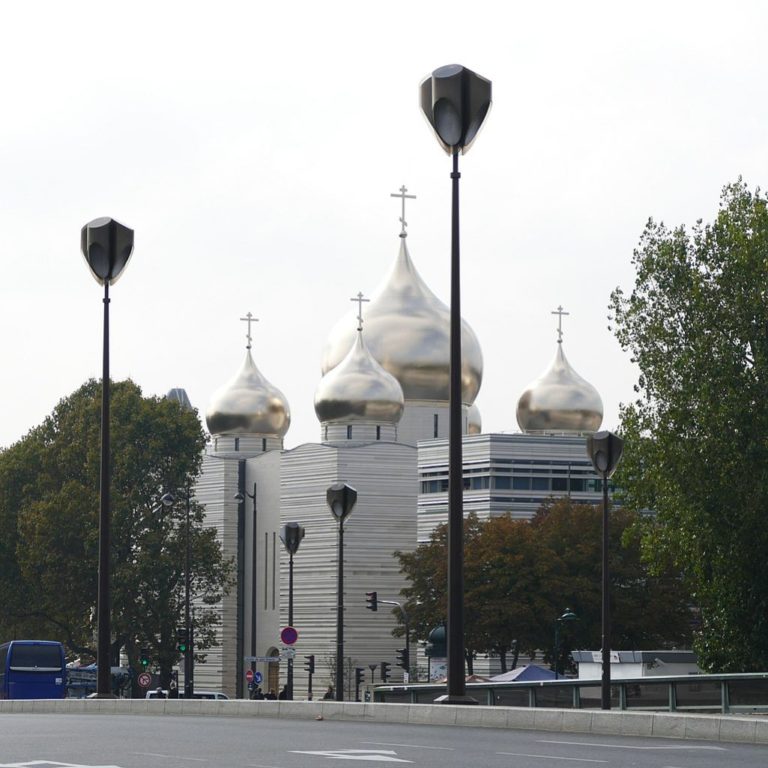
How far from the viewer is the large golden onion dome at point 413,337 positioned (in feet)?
295

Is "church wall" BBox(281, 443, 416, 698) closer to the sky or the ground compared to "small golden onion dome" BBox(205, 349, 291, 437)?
closer to the ground

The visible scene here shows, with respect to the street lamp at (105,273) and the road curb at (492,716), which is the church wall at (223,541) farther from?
the road curb at (492,716)

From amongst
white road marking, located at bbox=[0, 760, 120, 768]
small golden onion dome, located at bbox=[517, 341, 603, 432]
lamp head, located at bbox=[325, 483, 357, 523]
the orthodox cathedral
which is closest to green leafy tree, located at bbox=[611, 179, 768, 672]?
lamp head, located at bbox=[325, 483, 357, 523]

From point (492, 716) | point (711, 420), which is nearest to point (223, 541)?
point (711, 420)

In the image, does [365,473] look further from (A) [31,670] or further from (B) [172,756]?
(B) [172,756]

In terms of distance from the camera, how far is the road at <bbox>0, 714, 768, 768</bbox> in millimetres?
13133

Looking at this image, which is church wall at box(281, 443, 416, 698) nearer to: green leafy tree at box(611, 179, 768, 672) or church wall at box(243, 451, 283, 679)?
church wall at box(243, 451, 283, 679)

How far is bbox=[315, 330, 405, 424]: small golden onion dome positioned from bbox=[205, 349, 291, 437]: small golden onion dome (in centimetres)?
857

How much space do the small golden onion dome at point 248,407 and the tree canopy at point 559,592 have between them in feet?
82.3

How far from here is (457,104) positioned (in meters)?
21.5

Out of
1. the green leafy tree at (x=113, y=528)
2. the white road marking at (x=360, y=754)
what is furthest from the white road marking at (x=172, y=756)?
the green leafy tree at (x=113, y=528)

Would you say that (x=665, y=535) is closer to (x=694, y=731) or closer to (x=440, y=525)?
(x=694, y=731)

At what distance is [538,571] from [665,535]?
29.2m

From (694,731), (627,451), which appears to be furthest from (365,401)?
(694,731)
